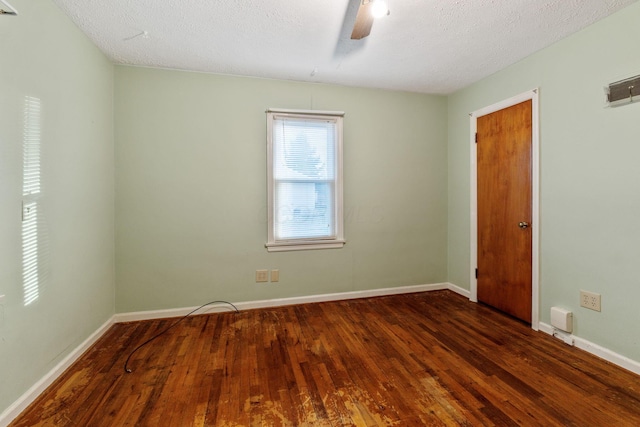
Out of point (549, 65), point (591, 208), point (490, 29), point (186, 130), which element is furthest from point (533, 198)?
point (186, 130)

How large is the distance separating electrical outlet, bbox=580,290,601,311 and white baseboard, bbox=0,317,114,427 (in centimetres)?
381

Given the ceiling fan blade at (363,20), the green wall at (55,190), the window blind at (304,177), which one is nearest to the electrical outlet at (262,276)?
the window blind at (304,177)

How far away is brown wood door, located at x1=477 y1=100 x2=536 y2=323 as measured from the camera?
8.45ft

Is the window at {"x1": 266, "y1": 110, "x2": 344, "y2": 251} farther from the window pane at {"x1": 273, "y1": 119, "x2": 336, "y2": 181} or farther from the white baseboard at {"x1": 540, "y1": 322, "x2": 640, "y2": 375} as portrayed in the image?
the white baseboard at {"x1": 540, "y1": 322, "x2": 640, "y2": 375}

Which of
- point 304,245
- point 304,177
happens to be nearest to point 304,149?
point 304,177

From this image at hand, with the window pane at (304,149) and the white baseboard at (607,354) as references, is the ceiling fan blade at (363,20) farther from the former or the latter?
the white baseboard at (607,354)

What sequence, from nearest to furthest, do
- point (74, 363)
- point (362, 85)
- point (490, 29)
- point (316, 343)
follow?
point (74, 363) < point (490, 29) < point (316, 343) < point (362, 85)

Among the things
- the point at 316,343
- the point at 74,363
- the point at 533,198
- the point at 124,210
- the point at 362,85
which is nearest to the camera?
the point at 74,363

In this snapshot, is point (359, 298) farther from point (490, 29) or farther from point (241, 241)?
point (490, 29)

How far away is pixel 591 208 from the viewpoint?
2.09 m

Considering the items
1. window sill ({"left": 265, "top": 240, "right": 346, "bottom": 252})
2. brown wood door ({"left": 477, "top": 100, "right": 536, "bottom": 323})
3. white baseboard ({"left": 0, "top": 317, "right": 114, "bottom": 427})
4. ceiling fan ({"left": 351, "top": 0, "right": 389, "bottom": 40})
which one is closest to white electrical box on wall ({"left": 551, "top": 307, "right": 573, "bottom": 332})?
brown wood door ({"left": 477, "top": 100, "right": 536, "bottom": 323})

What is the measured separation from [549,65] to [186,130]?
3.38 meters

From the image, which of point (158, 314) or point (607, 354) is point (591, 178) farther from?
point (158, 314)

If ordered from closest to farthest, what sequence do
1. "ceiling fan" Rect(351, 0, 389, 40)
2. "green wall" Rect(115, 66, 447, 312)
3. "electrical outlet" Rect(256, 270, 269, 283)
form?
1. "ceiling fan" Rect(351, 0, 389, 40)
2. "green wall" Rect(115, 66, 447, 312)
3. "electrical outlet" Rect(256, 270, 269, 283)
